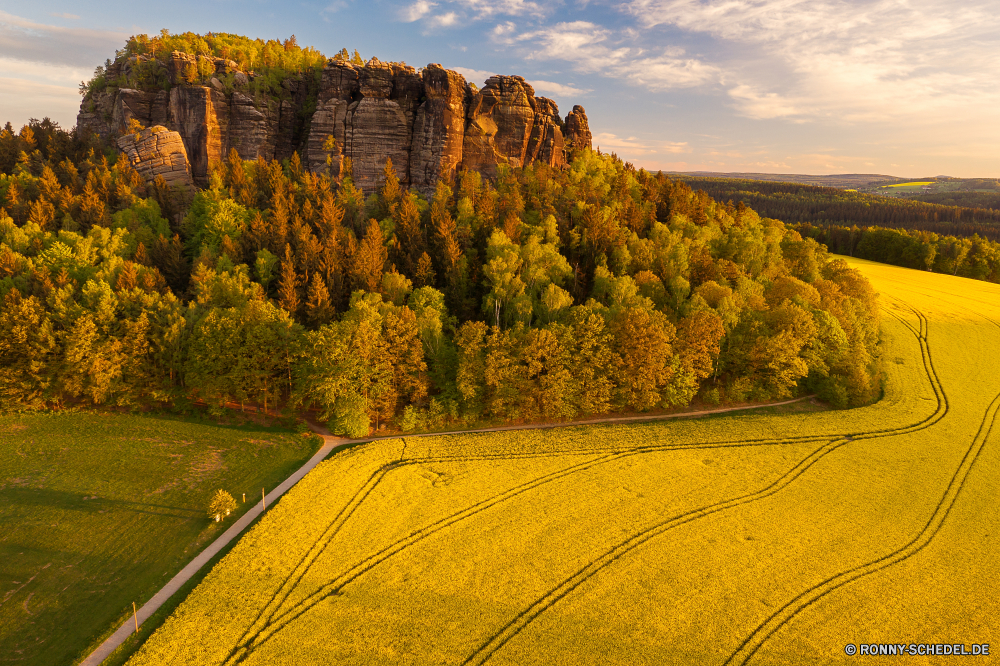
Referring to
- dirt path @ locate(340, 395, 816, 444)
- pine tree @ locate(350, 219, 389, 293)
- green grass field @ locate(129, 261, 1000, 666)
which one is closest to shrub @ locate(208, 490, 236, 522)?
green grass field @ locate(129, 261, 1000, 666)

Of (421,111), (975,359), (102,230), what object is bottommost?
(975,359)

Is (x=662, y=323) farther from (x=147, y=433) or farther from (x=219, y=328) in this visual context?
(x=147, y=433)

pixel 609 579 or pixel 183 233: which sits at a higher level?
pixel 183 233

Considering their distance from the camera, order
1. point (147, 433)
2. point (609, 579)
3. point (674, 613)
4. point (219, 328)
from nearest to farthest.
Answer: point (674, 613), point (609, 579), point (147, 433), point (219, 328)

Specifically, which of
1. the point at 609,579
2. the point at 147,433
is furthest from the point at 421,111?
the point at 609,579

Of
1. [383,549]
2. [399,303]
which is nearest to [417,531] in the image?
[383,549]

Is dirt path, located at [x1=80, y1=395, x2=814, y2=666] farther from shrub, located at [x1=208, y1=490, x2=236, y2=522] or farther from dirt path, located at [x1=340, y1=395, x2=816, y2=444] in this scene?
shrub, located at [x1=208, y1=490, x2=236, y2=522]

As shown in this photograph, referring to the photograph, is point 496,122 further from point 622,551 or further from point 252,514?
point 622,551
